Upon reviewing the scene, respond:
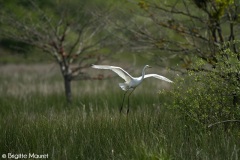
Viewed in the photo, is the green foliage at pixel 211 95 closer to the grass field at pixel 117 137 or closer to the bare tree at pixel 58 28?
the grass field at pixel 117 137

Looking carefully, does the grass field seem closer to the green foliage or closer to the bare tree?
the green foliage

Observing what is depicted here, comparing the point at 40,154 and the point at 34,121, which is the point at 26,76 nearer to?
the point at 34,121

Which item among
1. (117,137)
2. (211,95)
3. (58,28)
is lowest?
(117,137)

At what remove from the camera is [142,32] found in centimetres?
1059

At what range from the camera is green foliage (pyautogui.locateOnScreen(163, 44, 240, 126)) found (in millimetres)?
8086

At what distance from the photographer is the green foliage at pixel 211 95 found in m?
8.09

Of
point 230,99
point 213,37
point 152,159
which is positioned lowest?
point 152,159

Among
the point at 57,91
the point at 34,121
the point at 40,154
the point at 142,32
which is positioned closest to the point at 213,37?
the point at 142,32

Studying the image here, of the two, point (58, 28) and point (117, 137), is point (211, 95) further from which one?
point (58, 28)

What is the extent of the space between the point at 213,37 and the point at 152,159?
12.9 feet

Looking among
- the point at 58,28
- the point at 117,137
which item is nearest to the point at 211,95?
the point at 117,137

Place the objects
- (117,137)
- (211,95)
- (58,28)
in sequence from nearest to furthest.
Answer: (117,137) → (211,95) → (58,28)

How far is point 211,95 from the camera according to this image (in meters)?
8.30

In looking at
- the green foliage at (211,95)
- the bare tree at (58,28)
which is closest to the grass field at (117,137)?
the green foliage at (211,95)
